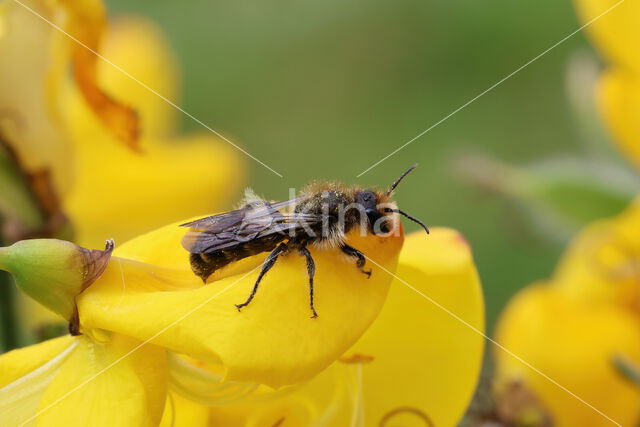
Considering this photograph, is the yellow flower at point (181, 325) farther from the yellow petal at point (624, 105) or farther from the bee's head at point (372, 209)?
the yellow petal at point (624, 105)

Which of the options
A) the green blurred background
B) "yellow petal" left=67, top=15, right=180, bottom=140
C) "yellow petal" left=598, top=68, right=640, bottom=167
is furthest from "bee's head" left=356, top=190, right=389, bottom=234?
the green blurred background

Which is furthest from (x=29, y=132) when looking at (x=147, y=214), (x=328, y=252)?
(x=147, y=214)

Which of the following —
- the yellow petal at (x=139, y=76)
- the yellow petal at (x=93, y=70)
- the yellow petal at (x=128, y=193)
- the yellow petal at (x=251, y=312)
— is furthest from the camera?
the yellow petal at (x=139, y=76)

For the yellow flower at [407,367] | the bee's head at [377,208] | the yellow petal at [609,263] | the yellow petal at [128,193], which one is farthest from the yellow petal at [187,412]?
the yellow petal at [128,193]

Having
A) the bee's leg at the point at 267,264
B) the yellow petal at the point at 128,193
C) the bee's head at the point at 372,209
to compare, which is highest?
the bee's head at the point at 372,209

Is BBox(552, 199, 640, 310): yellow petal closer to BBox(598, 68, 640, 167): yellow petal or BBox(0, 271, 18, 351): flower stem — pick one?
BBox(598, 68, 640, 167): yellow petal

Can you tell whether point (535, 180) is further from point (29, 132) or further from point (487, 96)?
point (487, 96)
